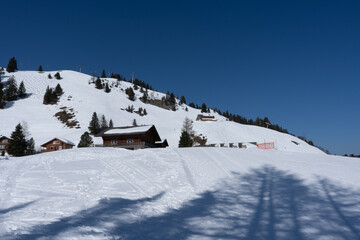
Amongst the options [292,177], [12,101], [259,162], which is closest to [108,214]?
[292,177]

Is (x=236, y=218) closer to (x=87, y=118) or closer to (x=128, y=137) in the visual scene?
(x=128, y=137)

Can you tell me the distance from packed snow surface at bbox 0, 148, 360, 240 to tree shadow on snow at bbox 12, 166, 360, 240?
3cm

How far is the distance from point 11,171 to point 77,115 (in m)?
76.0

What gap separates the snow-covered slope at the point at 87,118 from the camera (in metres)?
68.1

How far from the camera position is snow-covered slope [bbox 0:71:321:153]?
223ft

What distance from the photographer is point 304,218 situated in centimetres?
700

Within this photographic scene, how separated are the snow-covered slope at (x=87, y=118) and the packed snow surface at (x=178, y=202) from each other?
50.6 meters

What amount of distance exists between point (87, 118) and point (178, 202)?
80720 mm

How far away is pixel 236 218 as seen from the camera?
22.9ft

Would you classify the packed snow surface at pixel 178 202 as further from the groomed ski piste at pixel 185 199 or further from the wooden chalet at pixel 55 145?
the wooden chalet at pixel 55 145

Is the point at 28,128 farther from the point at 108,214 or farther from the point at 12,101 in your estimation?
the point at 108,214

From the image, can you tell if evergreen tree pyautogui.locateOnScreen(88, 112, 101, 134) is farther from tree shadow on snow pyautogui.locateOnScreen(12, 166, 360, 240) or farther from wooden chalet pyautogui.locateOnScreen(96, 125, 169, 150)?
tree shadow on snow pyautogui.locateOnScreen(12, 166, 360, 240)

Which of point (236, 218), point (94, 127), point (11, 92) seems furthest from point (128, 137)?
point (11, 92)

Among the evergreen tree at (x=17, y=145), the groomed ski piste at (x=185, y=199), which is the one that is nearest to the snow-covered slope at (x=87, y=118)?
the evergreen tree at (x=17, y=145)
